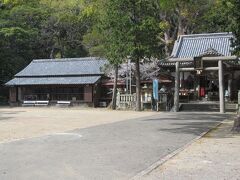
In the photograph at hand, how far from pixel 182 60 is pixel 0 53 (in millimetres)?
24751

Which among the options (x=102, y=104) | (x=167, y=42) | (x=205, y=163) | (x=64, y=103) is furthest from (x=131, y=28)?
(x=205, y=163)

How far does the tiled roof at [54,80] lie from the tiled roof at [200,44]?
11.1 m

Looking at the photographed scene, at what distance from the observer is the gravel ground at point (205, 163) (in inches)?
344

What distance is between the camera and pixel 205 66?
110 ft

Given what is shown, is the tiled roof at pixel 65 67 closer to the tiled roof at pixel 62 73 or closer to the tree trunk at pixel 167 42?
the tiled roof at pixel 62 73

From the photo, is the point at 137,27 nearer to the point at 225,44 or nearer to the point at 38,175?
the point at 225,44

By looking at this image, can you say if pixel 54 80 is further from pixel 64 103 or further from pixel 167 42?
pixel 167 42

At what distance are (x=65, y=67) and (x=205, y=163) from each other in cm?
3903

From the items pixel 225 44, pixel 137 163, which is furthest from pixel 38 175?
pixel 225 44

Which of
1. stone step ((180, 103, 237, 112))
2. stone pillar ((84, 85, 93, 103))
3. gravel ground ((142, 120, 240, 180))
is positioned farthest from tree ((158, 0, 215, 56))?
gravel ground ((142, 120, 240, 180))

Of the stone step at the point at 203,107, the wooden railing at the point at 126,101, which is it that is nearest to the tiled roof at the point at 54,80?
the wooden railing at the point at 126,101

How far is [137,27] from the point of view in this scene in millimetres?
33562

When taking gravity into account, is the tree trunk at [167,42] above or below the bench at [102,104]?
above

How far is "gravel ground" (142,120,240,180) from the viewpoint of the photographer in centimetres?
875
